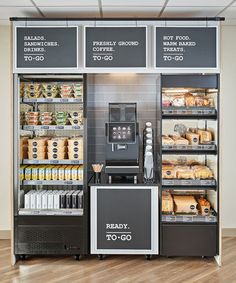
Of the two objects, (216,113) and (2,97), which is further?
(2,97)

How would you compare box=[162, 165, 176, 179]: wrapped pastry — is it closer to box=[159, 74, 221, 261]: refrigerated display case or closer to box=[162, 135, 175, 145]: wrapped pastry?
box=[159, 74, 221, 261]: refrigerated display case

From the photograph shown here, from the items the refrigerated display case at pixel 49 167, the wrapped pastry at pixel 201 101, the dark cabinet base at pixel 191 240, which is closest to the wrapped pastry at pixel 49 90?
the refrigerated display case at pixel 49 167

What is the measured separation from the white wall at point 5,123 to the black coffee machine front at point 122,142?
1.67 m

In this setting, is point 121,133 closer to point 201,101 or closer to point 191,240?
point 201,101

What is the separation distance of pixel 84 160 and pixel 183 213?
51.4 inches

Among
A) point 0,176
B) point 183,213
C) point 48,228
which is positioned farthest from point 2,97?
point 183,213

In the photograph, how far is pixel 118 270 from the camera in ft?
15.6

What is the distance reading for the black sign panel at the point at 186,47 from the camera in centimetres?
487

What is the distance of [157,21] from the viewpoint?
194 inches

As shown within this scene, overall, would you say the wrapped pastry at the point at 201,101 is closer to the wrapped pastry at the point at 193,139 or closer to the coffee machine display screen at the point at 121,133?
the wrapped pastry at the point at 193,139

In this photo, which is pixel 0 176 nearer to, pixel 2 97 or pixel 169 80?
pixel 2 97

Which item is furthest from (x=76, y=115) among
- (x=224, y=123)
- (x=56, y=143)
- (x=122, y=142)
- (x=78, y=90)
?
(x=224, y=123)

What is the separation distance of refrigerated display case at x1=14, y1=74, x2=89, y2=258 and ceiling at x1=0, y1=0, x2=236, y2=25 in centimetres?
75

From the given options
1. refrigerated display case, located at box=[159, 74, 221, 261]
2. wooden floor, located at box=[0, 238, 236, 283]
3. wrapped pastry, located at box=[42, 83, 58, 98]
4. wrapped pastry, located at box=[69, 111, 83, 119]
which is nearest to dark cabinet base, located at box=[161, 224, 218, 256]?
refrigerated display case, located at box=[159, 74, 221, 261]
